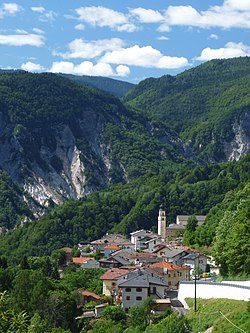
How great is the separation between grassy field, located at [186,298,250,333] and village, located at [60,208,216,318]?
4.36 m

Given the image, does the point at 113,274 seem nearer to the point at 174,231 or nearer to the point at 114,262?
the point at 114,262

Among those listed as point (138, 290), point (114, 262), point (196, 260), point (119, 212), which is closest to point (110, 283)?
point (138, 290)

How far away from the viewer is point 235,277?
45.2 metres

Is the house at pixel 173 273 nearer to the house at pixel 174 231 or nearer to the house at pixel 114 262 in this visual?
the house at pixel 114 262

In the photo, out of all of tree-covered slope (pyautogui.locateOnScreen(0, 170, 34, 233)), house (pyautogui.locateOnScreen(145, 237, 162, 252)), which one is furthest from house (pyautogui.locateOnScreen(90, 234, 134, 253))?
tree-covered slope (pyautogui.locateOnScreen(0, 170, 34, 233))

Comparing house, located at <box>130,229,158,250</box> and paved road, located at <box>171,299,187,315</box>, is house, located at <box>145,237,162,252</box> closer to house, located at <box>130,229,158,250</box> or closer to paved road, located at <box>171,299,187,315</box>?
house, located at <box>130,229,158,250</box>

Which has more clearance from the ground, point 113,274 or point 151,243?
point 113,274

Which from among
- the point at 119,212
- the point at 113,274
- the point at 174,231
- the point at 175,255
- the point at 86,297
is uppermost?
the point at 113,274

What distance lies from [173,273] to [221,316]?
26.7 m

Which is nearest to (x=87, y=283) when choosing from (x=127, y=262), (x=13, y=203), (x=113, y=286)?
(x=113, y=286)

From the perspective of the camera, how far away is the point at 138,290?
53.7 meters

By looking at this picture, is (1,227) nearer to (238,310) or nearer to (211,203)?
(211,203)

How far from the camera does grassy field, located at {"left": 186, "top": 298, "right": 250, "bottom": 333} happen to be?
3572 centimetres

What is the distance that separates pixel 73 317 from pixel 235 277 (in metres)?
12.5
